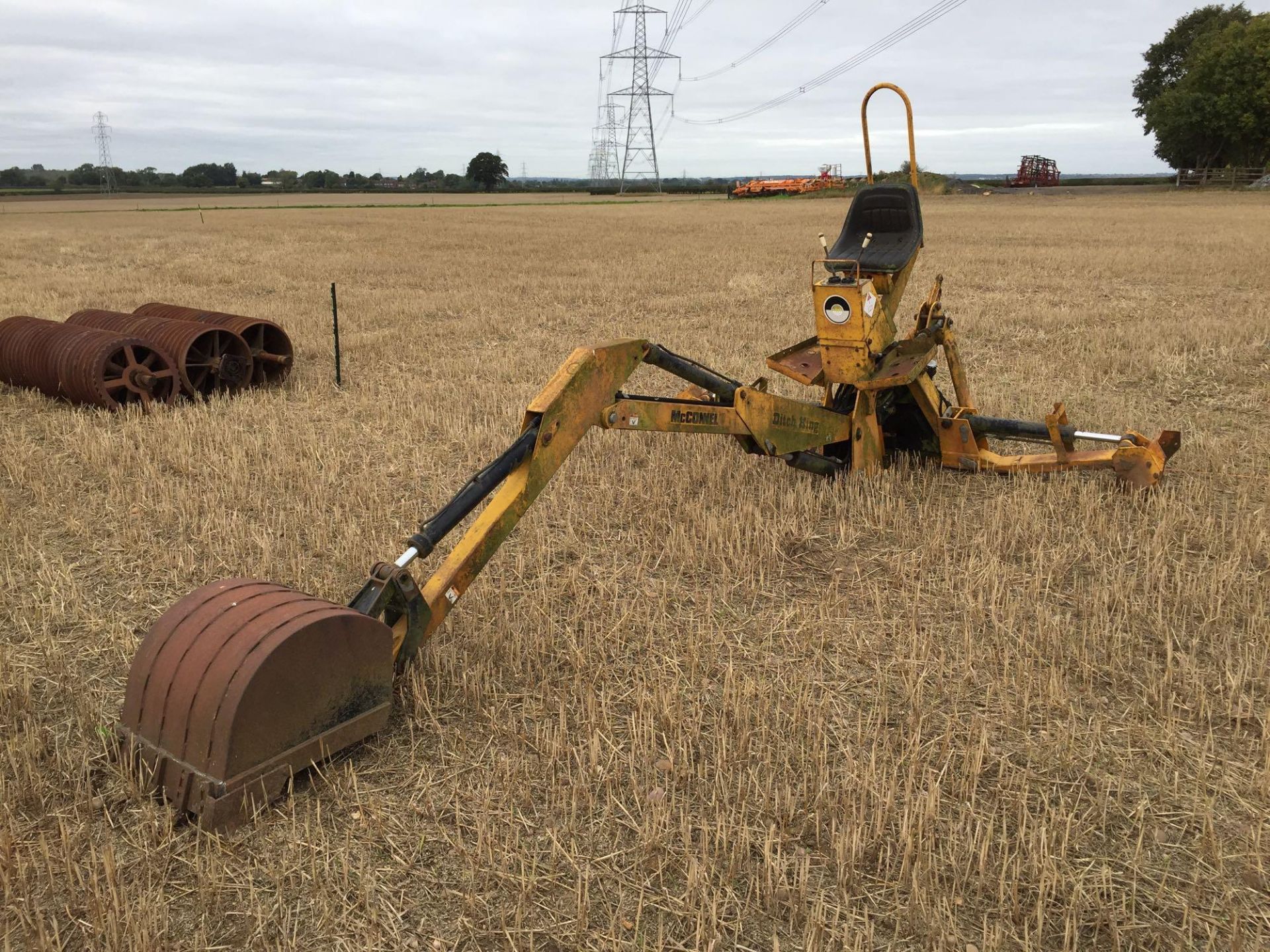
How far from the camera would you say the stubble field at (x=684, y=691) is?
2842 mm

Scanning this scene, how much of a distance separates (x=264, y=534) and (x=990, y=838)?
4.38m

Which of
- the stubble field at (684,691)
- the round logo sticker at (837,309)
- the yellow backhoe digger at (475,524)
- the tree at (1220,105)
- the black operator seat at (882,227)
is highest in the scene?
the tree at (1220,105)

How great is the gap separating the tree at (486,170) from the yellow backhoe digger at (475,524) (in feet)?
295

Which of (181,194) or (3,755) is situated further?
(181,194)

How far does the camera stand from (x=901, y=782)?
3.37 metres

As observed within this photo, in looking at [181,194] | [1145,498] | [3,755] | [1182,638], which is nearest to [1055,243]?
[1145,498]

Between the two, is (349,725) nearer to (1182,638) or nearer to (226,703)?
(226,703)

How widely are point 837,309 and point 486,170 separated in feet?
302

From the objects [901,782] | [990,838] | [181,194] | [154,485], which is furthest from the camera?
[181,194]

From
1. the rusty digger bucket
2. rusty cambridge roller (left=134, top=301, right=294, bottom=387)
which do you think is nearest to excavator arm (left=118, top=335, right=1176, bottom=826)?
the rusty digger bucket

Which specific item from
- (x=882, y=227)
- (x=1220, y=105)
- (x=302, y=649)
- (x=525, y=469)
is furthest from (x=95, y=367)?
(x=1220, y=105)

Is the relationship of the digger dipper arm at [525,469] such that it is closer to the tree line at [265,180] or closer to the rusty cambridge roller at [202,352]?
the rusty cambridge roller at [202,352]

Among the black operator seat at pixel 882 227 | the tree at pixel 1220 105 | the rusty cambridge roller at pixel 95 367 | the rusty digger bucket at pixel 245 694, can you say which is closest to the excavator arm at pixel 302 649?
the rusty digger bucket at pixel 245 694

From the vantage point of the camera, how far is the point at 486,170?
91.8m
